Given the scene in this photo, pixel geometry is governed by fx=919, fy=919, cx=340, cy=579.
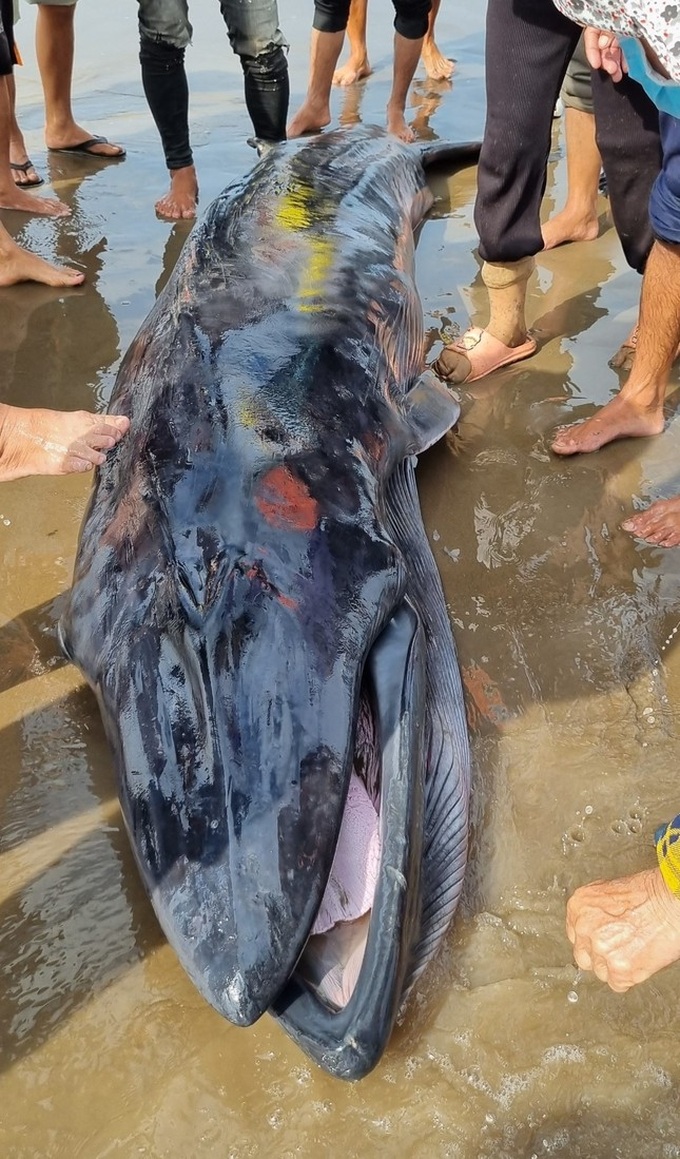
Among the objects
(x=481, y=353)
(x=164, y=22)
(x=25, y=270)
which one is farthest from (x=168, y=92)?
(x=481, y=353)

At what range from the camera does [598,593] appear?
315cm

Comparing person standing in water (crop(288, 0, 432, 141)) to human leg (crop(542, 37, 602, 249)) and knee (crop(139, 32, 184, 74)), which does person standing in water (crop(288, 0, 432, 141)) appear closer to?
knee (crop(139, 32, 184, 74))

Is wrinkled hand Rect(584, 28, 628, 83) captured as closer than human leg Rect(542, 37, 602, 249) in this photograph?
Yes

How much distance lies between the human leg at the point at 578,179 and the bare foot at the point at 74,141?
3.48 metres

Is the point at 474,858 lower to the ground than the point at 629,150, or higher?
lower

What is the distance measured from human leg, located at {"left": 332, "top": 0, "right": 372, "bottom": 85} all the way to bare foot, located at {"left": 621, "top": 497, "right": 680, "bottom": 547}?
7.12 m

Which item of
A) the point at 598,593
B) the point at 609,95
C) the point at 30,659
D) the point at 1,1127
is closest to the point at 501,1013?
the point at 1,1127

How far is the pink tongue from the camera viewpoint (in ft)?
6.44

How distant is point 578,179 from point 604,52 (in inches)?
92.9

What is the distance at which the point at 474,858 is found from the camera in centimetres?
232

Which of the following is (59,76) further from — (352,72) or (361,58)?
(361,58)

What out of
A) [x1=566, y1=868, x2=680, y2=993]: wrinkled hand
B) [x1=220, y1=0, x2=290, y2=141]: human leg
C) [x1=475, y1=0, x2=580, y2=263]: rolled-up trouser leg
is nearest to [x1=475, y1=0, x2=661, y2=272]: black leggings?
[x1=475, y1=0, x2=580, y2=263]: rolled-up trouser leg

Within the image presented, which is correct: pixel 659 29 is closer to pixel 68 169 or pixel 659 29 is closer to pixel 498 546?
pixel 498 546

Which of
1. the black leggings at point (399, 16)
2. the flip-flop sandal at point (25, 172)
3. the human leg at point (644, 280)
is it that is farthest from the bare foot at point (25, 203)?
the human leg at point (644, 280)
